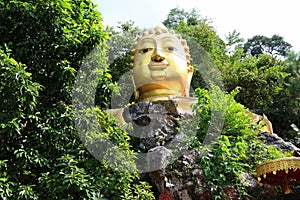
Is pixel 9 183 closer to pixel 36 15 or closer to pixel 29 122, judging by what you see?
pixel 29 122

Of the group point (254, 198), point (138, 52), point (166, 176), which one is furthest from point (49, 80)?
point (138, 52)

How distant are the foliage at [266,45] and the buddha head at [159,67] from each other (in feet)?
50.6

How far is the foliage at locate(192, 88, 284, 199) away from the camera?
7.10 m

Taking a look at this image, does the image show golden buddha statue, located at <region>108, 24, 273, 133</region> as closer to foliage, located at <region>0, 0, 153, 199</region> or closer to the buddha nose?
the buddha nose

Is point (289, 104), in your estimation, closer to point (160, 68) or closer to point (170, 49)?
point (170, 49)

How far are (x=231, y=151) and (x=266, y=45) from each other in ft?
63.2

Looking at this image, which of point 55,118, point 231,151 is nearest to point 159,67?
point 231,151

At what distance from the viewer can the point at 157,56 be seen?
34.5ft

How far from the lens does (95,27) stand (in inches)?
239

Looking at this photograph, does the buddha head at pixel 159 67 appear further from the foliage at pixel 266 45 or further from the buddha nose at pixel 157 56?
the foliage at pixel 266 45

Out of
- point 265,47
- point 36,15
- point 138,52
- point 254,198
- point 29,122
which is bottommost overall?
point 254,198

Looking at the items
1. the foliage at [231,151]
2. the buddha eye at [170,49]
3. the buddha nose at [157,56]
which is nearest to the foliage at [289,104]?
the buddha eye at [170,49]

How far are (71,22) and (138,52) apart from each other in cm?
506

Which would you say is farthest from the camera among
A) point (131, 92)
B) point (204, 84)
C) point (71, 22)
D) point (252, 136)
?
point (204, 84)
